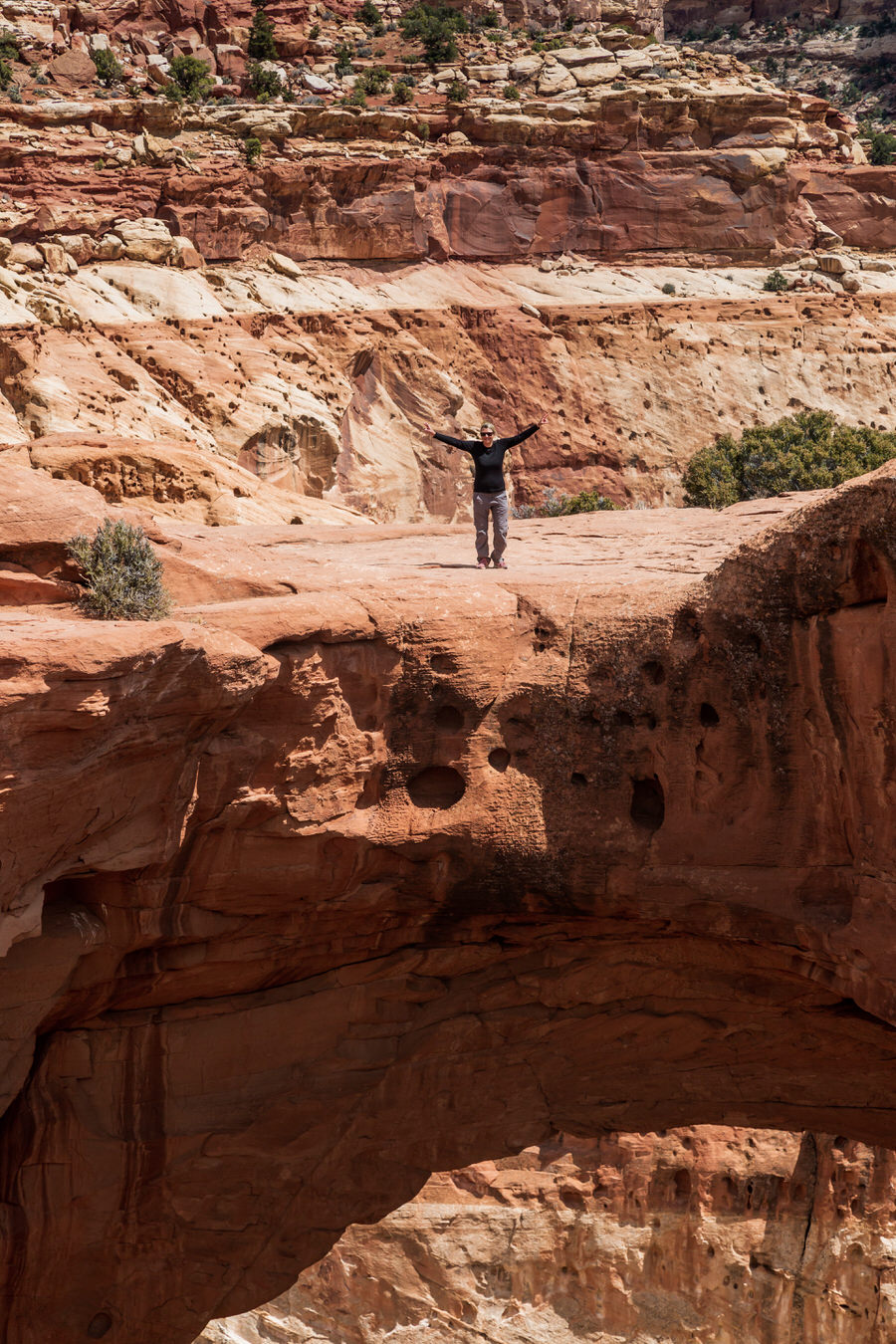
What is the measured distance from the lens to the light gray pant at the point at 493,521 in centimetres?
1844

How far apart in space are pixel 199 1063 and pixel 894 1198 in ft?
62.5

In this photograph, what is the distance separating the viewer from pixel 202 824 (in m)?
16.2

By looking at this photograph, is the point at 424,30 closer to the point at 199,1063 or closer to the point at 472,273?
the point at 472,273

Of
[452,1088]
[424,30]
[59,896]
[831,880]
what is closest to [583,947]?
[452,1088]

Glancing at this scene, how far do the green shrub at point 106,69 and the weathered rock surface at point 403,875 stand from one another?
59322 mm

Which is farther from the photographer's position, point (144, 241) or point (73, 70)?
point (73, 70)

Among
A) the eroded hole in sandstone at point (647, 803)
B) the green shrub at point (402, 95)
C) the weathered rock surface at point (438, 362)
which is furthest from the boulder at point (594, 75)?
the eroded hole in sandstone at point (647, 803)

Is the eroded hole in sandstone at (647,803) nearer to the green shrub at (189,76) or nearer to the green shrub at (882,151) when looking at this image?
the green shrub at (189,76)

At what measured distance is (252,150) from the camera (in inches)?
2472

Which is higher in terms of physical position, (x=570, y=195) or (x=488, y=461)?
(x=570, y=195)

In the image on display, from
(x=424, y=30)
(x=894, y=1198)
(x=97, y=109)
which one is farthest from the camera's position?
(x=424, y=30)

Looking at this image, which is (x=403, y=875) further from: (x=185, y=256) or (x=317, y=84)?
(x=317, y=84)

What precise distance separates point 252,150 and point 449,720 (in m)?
51.4

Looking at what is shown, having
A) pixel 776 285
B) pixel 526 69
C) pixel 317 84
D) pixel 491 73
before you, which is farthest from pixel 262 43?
pixel 776 285
